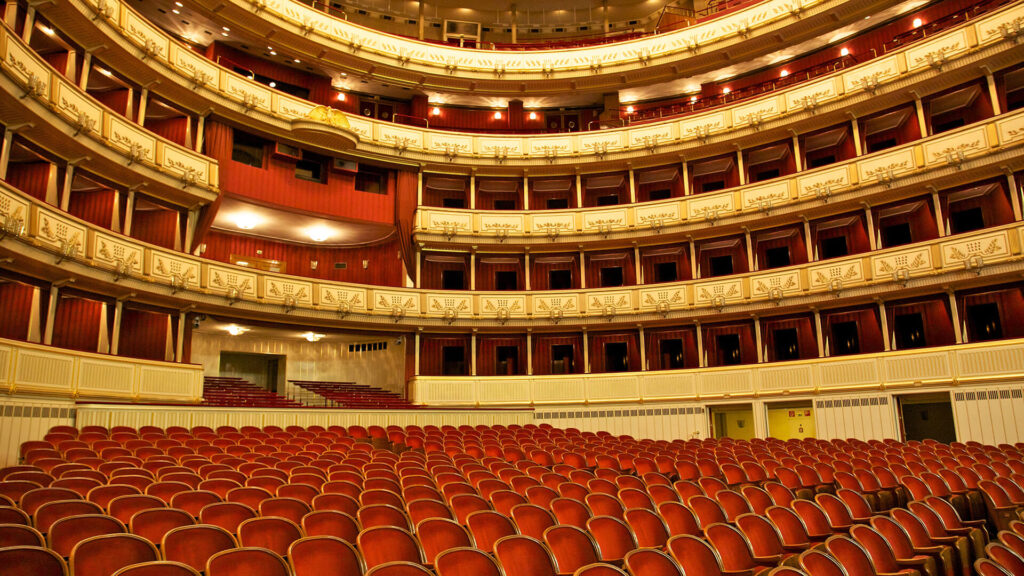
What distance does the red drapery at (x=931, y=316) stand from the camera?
15.0 metres

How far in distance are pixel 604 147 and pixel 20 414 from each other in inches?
561

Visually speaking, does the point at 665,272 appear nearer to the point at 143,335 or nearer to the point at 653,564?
the point at 143,335

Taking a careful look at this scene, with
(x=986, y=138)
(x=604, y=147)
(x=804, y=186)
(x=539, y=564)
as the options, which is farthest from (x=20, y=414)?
(x=986, y=138)

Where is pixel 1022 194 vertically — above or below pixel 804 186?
below

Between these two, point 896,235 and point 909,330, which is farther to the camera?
point 896,235

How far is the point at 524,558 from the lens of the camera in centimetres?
371

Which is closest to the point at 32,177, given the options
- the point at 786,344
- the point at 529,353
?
the point at 529,353

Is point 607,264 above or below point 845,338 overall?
above

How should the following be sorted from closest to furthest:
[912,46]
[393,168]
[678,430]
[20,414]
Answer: [20,414] → [912,46] → [678,430] → [393,168]

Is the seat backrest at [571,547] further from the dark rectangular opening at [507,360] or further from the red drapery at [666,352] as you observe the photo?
the dark rectangular opening at [507,360]

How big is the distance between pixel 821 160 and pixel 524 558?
56.5 feet

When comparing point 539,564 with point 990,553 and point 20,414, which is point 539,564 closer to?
point 990,553

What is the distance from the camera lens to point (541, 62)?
20109mm

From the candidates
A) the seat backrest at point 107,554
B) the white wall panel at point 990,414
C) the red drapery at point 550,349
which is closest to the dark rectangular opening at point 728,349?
the red drapery at point 550,349
